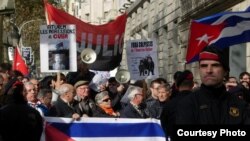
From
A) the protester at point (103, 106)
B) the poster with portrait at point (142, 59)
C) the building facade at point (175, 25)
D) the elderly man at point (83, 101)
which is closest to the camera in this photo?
the protester at point (103, 106)

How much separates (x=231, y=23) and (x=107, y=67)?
12.3ft

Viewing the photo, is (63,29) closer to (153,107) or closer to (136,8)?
(153,107)

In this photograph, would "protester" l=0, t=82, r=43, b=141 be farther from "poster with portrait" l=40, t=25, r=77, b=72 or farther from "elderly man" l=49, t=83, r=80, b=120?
"poster with portrait" l=40, t=25, r=77, b=72

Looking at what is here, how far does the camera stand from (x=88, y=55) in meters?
→ 13.0

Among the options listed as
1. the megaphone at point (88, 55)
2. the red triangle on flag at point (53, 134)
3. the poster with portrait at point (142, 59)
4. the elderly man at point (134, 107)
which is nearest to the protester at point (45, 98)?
the red triangle on flag at point (53, 134)

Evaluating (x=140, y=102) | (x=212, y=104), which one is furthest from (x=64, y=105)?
(x=212, y=104)

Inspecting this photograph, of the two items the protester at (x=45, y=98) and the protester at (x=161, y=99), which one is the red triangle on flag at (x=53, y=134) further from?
the protester at (x=161, y=99)

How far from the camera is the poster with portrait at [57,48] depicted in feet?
37.0

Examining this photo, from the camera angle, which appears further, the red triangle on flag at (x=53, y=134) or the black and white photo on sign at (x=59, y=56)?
the black and white photo on sign at (x=59, y=56)

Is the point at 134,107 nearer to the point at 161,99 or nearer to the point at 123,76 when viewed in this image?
the point at 161,99

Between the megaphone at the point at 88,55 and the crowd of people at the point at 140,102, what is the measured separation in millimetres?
189

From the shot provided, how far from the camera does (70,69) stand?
11.3 meters

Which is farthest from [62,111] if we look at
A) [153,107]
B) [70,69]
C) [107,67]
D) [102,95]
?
[107,67]

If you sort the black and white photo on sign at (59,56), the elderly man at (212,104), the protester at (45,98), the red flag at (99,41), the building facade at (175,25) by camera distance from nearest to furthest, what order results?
the elderly man at (212,104)
the protester at (45,98)
the black and white photo on sign at (59,56)
the red flag at (99,41)
the building facade at (175,25)
